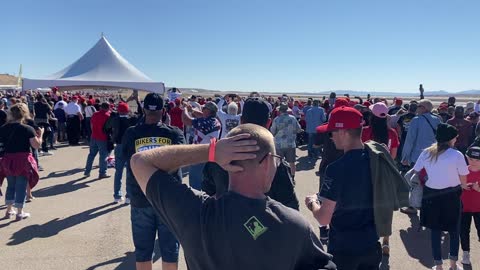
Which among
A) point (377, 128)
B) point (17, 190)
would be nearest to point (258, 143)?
point (377, 128)

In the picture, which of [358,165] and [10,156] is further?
[10,156]

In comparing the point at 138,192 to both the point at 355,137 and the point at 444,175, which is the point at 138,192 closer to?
the point at 355,137

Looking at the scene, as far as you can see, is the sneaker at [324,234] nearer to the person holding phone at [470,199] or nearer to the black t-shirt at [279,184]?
the person holding phone at [470,199]

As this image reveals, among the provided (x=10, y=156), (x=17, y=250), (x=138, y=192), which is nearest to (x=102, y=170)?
(x=10, y=156)

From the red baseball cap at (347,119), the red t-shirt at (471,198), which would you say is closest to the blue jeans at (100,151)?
the red t-shirt at (471,198)

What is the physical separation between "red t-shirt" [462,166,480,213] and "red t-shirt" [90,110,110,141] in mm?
7349

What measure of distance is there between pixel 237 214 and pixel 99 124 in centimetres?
850

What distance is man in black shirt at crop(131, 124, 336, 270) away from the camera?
1585 millimetres

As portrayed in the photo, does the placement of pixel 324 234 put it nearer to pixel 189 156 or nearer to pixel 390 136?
pixel 390 136

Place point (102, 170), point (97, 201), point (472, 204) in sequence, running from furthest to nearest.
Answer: point (102, 170), point (97, 201), point (472, 204)

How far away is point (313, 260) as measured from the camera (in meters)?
1.69

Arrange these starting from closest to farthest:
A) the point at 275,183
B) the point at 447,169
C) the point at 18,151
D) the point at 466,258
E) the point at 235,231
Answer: the point at 235,231 < the point at 275,183 < the point at 447,169 < the point at 466,258 < the point at 18,151

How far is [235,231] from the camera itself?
1585 mm

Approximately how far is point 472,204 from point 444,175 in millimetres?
752
